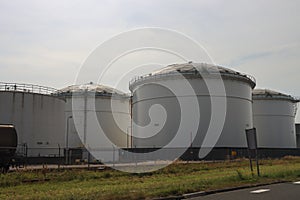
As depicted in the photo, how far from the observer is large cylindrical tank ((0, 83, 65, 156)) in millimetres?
34219

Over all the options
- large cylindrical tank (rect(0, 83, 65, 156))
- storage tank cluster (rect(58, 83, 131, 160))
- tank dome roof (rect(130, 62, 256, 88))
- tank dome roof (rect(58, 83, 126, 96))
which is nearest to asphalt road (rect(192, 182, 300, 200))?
large cylindrical tank (rect(0, 83, 65, 156))

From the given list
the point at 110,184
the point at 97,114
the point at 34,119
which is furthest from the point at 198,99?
the point at 110,184

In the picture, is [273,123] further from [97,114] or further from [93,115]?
[93,115]

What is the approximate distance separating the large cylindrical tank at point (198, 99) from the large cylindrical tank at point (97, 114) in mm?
5918

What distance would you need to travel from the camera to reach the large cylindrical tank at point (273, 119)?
61.3 meters

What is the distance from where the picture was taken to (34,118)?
35.3 meters

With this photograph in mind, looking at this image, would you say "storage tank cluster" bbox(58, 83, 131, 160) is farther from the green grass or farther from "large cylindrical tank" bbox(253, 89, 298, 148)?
the green grass

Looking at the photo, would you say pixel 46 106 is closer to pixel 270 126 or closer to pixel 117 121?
pixel 117 121

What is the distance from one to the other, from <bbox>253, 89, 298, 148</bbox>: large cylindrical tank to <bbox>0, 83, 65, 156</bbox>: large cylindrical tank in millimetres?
36628

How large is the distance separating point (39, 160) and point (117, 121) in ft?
75.5

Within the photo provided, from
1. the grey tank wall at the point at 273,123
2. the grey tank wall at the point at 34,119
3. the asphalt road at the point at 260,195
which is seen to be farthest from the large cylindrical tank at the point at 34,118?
the grey tank wall at the point at 273,123

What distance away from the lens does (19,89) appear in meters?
37.5

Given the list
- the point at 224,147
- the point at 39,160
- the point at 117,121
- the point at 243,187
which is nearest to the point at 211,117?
the point at 224,147

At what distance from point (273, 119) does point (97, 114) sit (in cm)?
2964
